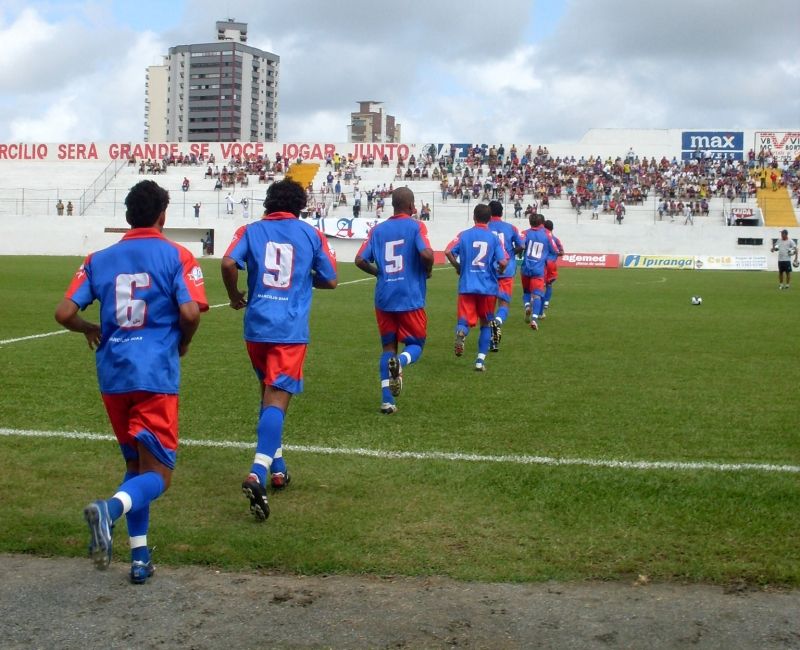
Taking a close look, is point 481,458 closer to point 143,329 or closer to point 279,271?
point 279,271

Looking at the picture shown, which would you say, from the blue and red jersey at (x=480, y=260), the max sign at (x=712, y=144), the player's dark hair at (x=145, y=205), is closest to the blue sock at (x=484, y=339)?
the blue and red jersey at (x=480, y=260)

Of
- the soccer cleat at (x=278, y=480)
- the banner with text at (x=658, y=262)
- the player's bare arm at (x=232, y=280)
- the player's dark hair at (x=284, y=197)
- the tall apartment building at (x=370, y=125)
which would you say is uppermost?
the tall apartment building at (x=370, y=125)

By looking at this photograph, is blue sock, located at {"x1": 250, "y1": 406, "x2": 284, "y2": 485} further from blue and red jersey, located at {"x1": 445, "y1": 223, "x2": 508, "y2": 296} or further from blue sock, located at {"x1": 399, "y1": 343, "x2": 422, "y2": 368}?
blue and red jersey, located at {"x1": 445, "y1": 223, "x2": 508, "y2": 296}

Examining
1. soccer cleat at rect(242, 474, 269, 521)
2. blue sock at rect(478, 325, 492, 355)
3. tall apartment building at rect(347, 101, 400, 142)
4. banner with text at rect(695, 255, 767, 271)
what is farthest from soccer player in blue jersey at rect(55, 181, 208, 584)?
tall apartment building at rect(347, 101, 400, 142)

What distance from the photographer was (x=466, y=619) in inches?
160

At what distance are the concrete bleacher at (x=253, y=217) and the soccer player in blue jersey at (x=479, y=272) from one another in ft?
128

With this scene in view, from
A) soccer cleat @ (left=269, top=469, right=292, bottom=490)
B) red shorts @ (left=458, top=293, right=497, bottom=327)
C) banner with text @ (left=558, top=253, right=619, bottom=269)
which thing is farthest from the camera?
banner with text @ (left=558, top=253, right=619, bottom=269)

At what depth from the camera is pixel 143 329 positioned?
4.59m

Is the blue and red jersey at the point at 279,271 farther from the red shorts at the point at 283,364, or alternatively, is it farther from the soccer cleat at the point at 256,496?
the soccer cleat at the point at 256,496

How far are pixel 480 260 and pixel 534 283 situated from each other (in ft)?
19.4

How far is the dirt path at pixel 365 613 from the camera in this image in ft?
12.7

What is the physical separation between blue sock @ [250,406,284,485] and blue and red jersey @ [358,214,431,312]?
9.79ft

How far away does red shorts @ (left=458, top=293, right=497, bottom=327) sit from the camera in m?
11.5

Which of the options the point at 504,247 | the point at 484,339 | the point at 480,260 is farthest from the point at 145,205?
the point at 504,247
